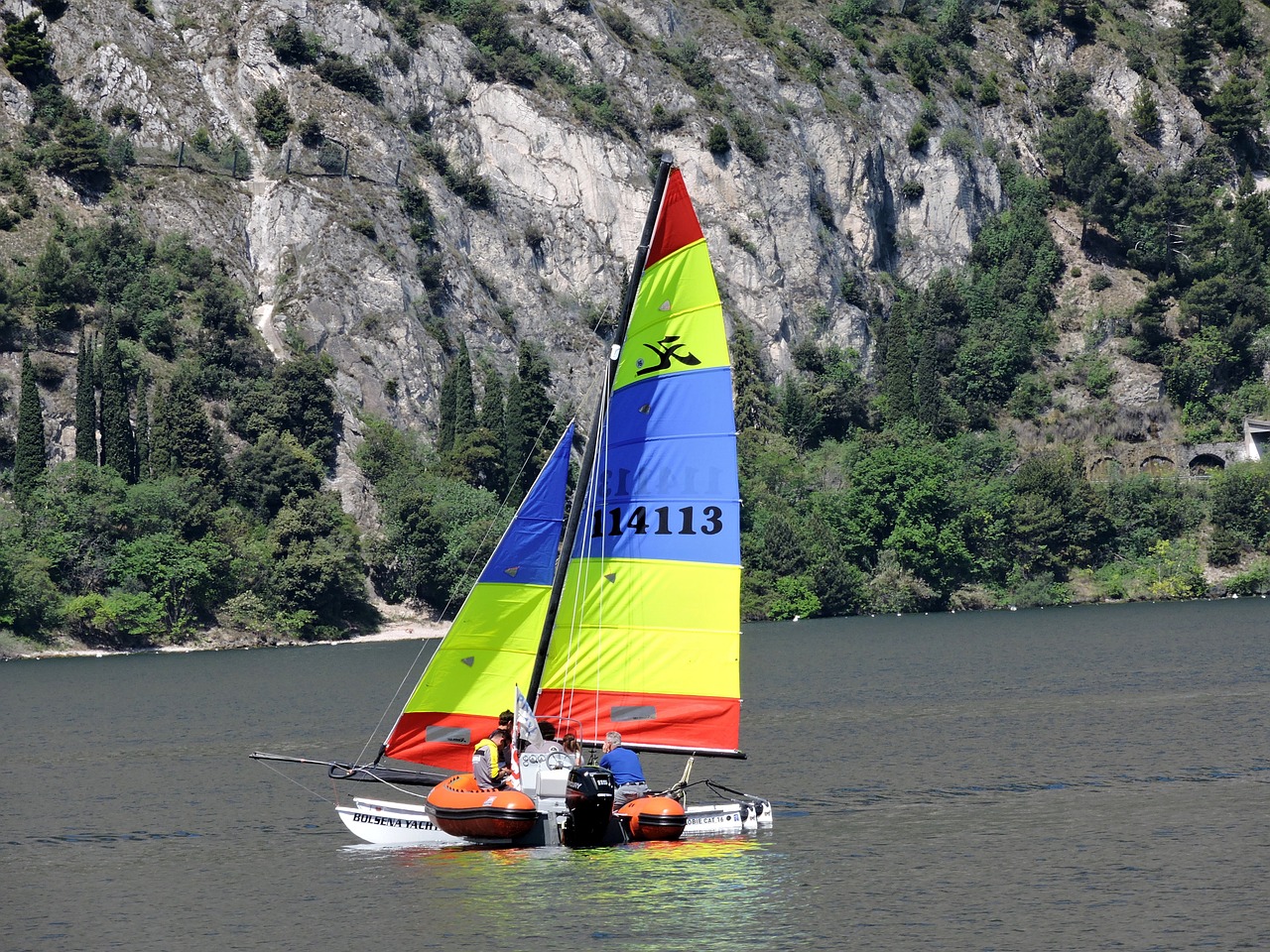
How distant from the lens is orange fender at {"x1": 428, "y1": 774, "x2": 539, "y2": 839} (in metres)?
35.4

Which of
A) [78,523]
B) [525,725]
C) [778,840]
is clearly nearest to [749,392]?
[78,523]

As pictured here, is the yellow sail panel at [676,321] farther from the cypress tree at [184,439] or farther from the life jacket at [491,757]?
the cypress tree at [184,439]

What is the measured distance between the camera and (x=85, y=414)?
131 meters

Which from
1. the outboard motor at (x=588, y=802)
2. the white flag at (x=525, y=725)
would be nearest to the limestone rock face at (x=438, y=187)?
the white flag at (x=525, y=725)

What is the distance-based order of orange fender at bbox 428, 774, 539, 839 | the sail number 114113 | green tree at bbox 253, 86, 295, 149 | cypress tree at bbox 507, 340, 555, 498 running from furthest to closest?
green tree at bbox 253, 86, 295, 149 < cypress tree at bbox 507, 340, 555, 498 < the sail number 114113 < orange fender at bbox 428, 774, 539, 839

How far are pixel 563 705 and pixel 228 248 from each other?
136 metres

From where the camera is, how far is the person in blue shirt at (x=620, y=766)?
3606 cm

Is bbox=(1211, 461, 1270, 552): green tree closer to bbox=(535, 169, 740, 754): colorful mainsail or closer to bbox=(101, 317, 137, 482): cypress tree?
bbox=(101, 317, 137, 482): cypress tree

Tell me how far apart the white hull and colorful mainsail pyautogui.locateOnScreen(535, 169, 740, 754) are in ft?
8.42

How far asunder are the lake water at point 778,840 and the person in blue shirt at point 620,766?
1176 millimetres

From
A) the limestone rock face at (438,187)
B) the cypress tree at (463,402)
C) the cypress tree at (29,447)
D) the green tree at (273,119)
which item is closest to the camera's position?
the cypress tree at (29,447)

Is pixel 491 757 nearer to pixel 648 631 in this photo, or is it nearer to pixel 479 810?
pixel 479 810

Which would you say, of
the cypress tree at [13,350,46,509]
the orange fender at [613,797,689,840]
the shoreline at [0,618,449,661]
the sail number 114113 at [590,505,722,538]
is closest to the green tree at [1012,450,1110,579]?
the shoreline at [0,618,449,661]

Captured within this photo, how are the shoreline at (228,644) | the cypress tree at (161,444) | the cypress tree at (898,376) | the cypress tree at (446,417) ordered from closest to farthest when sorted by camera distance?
the shoreline at (228,644)
the cypress tree at (161,444)
the cypress tree at (446,417)
the cypress tree at (898,376)
